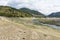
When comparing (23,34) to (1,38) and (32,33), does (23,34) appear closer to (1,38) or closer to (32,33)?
(32,33)

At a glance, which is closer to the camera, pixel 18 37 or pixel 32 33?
pixel 18 37

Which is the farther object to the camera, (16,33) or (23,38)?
(16,33)

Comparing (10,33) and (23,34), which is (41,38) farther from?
(10,33)

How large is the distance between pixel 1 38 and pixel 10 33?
3.34 meters

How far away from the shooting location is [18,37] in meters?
29.8

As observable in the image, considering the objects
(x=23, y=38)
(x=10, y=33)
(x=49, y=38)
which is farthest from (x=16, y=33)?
(x=49, y=38)

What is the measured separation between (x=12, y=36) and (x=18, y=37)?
1.00 metres

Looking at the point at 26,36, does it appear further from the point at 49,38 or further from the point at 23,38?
the point at 49,38

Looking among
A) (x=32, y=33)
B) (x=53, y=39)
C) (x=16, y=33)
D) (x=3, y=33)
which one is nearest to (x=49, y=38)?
(x=53, y=39)

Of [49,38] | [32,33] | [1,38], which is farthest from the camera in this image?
[32,33]

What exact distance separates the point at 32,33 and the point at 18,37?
3.80m

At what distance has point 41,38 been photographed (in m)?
30.2

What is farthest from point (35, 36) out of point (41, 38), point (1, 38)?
point (1, 38)

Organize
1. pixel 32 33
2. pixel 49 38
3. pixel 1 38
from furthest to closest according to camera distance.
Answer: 1. pixel 32 33
2. pixel 49 38
3. pixel 1 38
